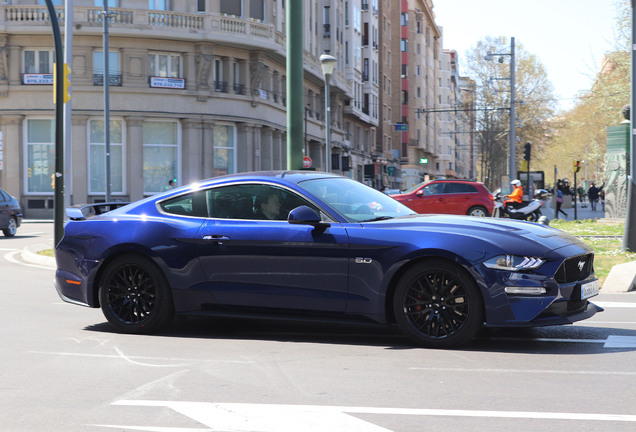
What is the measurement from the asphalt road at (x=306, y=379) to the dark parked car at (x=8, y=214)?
57.2 feet

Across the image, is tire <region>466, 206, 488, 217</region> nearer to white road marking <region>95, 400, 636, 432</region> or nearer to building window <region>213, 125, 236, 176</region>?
building window <region>213, 125, 236, 176</region>

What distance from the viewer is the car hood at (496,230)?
659 centimetres

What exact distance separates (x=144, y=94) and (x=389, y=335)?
35.9 m

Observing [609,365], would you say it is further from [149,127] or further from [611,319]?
[149,127]

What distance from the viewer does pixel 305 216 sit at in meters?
6.91

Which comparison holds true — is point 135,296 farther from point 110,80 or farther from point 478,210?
point 110,80

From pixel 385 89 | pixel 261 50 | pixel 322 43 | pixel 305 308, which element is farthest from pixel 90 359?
pixel 385 89

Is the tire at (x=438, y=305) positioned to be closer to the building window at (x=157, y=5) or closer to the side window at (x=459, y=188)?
the side window at (x=459, y=188)

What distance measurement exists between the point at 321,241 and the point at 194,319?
2299mm

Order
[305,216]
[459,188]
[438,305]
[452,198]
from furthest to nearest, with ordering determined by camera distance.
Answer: [459,188]
[452,198]
[305,216]
[438,305]

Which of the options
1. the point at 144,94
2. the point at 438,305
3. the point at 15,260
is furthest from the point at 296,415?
the point at 144,94

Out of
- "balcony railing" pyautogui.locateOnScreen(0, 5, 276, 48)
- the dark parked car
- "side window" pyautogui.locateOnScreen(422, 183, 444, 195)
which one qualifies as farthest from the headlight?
"balcony railing" pyautogui.locateOnScreen(0, 5, 276, 48)

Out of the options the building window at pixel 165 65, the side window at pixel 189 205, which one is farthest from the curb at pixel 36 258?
the building window at pixel 165 65

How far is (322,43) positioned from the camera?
197 feet
